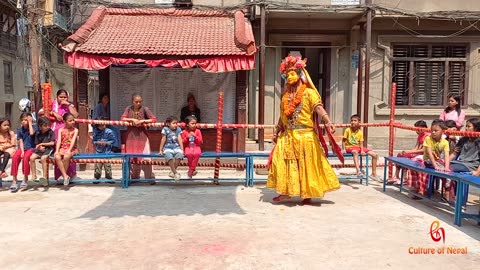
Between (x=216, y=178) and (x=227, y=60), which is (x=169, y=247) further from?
(x=227, y=60)

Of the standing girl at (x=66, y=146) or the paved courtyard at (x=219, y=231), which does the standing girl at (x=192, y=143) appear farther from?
the standing girl at (x=66, y=146)

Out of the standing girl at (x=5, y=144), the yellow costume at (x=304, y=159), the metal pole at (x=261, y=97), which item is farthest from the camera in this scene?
the metal pole at (x=261, y=97)

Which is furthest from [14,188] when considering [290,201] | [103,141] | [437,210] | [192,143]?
[437,210]

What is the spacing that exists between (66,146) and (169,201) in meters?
2.19

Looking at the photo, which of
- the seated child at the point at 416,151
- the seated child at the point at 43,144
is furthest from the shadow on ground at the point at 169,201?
the seated child at the point at 416,151

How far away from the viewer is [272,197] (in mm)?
6379

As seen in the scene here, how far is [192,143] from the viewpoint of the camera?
7.05 metres

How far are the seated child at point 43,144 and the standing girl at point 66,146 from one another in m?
0.18

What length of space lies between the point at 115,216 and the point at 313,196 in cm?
260

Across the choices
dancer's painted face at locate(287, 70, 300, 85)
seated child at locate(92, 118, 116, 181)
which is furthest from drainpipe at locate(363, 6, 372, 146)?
seated child at locate(92, 118, 116, 181)

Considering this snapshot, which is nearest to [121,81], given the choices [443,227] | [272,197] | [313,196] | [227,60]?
[227,60]

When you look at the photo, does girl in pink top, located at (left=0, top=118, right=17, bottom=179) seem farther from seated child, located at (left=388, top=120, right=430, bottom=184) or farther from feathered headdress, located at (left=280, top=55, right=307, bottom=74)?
seated child, located at (left=388, top=120, right=430, bottom=184)

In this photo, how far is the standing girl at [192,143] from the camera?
22.9 feet

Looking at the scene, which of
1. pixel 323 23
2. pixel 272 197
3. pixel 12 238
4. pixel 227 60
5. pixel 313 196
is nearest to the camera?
pixel 12 238
